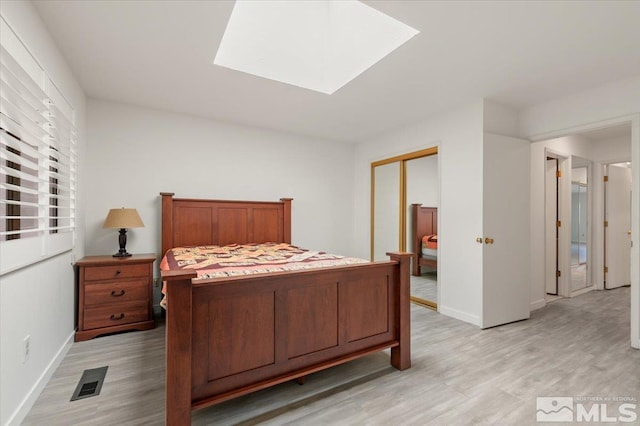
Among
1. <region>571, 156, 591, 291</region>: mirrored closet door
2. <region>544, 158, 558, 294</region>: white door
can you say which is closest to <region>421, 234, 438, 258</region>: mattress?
<region>544, 158, 558, 294</region>: white door

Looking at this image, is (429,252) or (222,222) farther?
(429,252)

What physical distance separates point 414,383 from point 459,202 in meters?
2.13

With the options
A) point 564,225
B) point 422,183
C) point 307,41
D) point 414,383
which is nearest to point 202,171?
point 307,41

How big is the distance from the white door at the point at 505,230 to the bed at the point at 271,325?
4.72 feet

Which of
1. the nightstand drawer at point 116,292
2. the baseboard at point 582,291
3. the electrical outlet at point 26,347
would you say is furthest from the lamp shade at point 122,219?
the baseboard at point 582,291

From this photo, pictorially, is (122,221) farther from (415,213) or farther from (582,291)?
(582,291)

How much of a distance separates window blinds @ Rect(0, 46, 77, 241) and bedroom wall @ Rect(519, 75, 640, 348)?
4.45m

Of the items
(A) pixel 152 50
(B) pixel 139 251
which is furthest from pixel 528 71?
(B) pixel 139 251

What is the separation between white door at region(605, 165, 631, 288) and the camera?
15.4ft

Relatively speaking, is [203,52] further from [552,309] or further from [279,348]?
[552,309]

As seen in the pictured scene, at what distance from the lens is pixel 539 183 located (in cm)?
384

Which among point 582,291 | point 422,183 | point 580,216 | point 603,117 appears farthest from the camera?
point 580,216

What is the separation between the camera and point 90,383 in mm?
2004

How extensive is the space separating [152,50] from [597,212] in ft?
20.8
